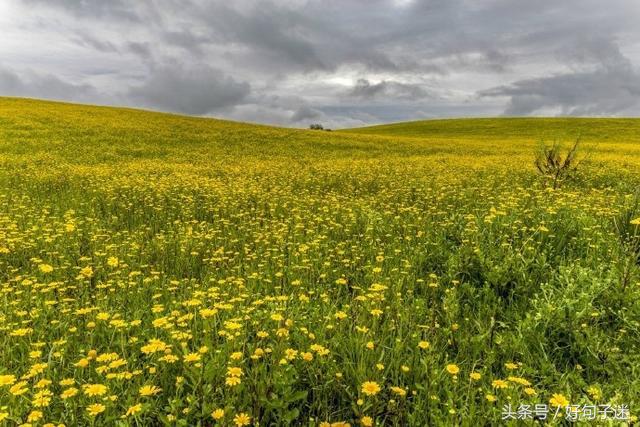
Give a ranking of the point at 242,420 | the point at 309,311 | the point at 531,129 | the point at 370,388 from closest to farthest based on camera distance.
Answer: the point at 242,420 < the point at 370,388 < the point at 309,311 < the point at 531,129

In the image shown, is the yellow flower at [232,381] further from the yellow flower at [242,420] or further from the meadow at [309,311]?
the yellow flower at [242,420]

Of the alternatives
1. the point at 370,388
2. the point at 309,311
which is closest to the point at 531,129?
the point at 309,311

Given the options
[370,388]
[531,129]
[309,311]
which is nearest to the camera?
[370,388]

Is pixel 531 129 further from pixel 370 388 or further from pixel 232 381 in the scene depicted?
pixel 232 381

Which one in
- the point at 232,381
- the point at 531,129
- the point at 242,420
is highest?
the point at 531,129

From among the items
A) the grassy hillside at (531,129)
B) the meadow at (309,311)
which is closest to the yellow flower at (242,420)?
the meadow at (309,311)

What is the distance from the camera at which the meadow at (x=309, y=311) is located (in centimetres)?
293

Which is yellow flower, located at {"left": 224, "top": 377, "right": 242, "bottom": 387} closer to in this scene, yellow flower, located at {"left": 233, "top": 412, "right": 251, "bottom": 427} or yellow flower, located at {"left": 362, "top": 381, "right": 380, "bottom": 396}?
yellow flower, located at {"left": 233, "top": 412, "right": 251, "bottom": 427}

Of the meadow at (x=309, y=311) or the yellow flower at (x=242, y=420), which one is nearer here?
the yellow flower at (x=242, y=420)

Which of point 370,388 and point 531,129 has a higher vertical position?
point 531,129

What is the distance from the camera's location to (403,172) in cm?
1630

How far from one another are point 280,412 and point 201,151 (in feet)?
73.6

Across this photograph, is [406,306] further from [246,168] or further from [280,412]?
[246,168]

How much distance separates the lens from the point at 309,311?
4320 mm
